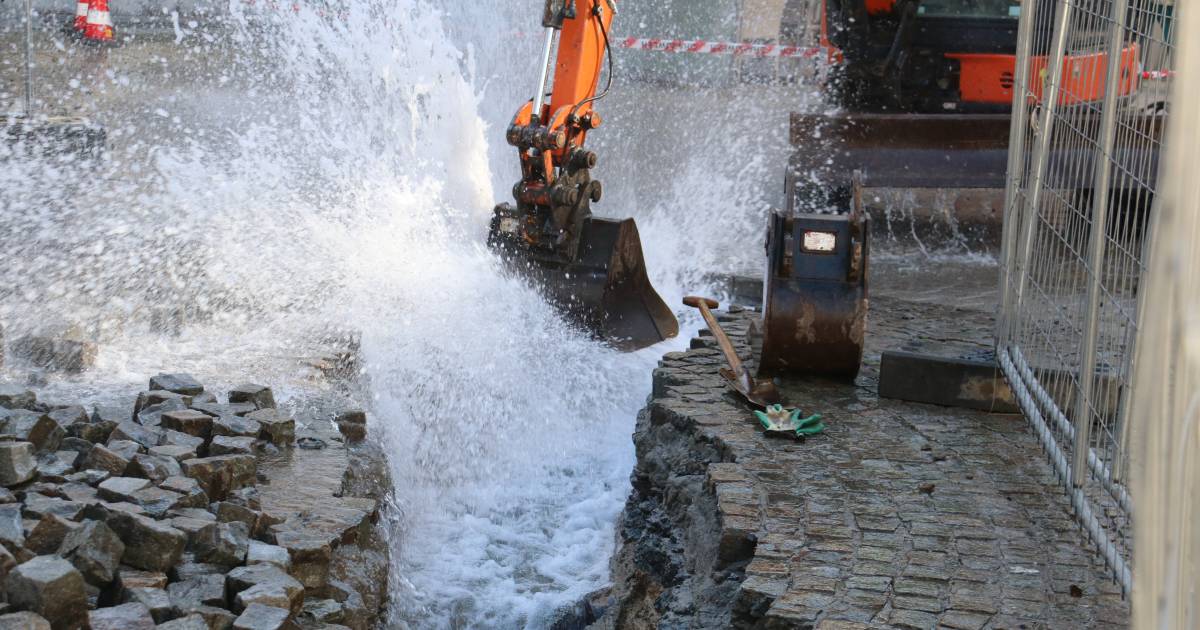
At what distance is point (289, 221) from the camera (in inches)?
304

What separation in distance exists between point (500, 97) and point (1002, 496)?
7.42 m

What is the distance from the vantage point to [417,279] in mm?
7207

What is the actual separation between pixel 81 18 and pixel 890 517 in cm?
1481

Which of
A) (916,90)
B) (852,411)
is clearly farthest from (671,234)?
(852,411)

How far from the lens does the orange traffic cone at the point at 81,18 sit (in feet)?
53.3

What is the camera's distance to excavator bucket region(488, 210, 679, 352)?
23.7ft

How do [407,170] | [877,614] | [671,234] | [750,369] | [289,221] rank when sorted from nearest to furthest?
[877,614]
[750,369]
[289,221]
[407,170]
[671,234]

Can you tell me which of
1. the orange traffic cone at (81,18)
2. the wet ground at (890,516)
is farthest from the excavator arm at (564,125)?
the orange traffic cone at (81,18)

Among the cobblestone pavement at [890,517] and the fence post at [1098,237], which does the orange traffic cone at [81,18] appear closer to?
the cobblestone pavement at [890,517]

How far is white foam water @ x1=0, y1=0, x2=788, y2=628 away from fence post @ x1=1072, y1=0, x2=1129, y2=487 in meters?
1.92

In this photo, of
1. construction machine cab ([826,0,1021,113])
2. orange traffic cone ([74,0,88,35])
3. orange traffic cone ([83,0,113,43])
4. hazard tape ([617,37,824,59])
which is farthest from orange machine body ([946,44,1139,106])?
orange traffic cone ([74,0,88,35])

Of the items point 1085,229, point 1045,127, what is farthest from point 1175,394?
point 1045,127

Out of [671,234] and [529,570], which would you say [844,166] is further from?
[529,570]

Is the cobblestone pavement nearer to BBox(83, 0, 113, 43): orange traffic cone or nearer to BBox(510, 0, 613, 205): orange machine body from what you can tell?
BBox(510, 0, 613, 205): orange machine body
